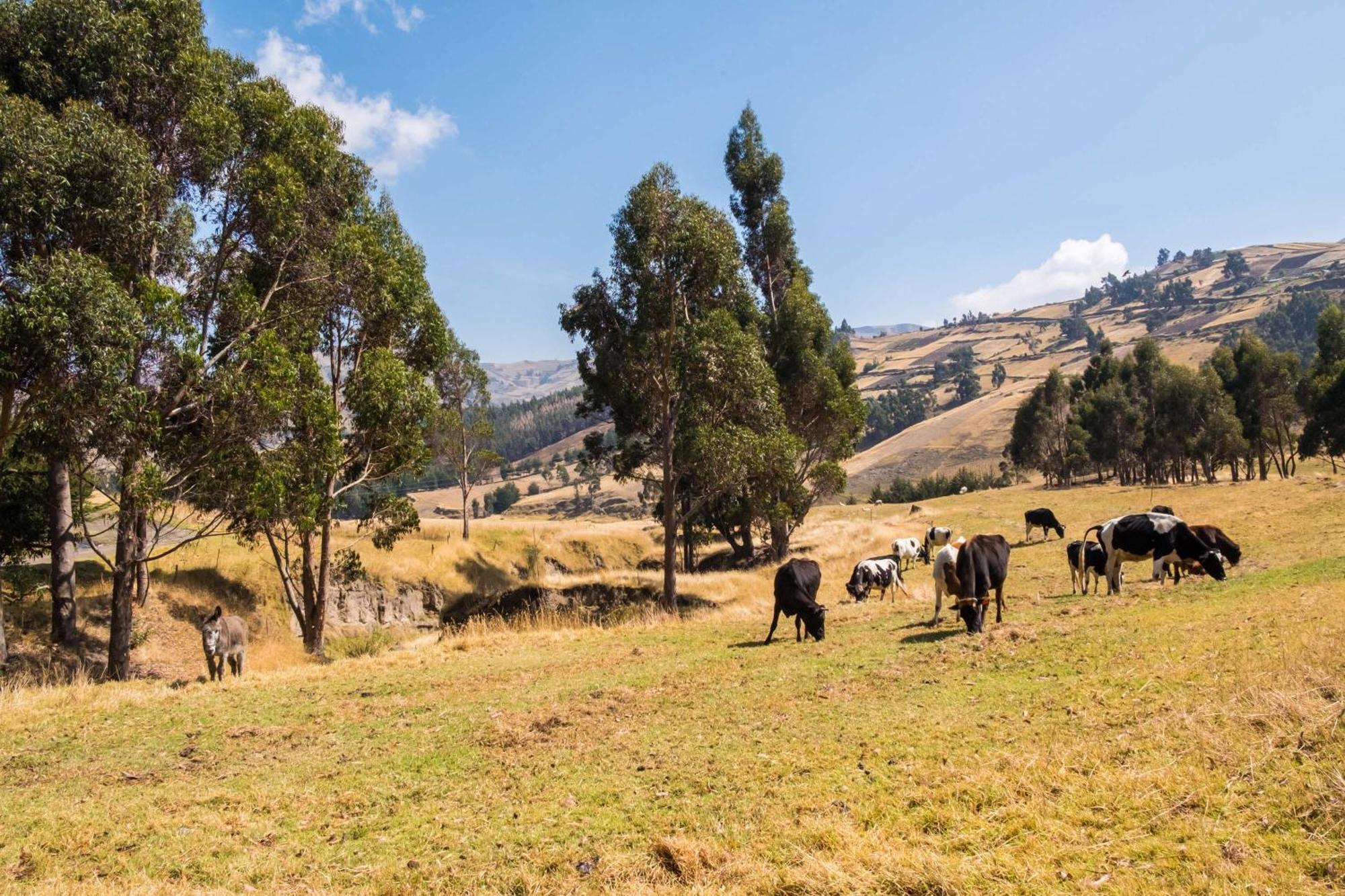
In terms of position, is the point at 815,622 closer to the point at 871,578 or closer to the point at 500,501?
the point at 871,578

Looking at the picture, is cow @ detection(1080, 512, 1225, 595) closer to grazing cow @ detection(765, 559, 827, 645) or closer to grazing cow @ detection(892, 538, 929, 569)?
grazing cow @ detection(765, 559, 827, 645)

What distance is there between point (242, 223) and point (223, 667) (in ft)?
43.4

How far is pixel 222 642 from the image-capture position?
19359 mm

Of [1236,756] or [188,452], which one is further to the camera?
[188,452]

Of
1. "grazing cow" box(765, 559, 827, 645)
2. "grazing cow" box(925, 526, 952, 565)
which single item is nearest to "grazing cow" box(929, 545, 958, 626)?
"grazing cow" box(765, 559, 827, 645)

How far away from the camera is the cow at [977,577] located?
51.7 ft

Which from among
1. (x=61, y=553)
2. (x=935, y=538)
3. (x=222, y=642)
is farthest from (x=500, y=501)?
(x=222, y=642)

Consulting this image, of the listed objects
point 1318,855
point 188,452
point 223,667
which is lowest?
point 223,667

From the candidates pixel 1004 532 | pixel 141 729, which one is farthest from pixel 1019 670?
pixel 1004 532

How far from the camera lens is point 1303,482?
4772cm

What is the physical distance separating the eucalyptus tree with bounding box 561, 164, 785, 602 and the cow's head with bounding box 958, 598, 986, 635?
1287 cm

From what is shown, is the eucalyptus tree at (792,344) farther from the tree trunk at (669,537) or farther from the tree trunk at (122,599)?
the tree trunk at (122,599)

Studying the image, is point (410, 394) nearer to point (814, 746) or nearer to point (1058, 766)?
point (814, 746)

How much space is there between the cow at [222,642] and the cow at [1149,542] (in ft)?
77.1
